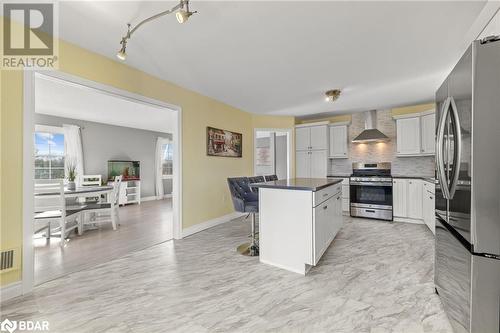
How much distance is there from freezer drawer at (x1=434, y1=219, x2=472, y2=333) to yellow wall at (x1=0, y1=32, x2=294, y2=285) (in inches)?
126

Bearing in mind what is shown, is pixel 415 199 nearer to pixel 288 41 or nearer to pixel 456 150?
pixel 456 150

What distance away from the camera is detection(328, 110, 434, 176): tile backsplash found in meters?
4.71

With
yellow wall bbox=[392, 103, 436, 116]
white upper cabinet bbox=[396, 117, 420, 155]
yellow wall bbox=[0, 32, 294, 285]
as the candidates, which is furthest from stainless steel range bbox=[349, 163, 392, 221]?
yellow wall bbox=[0, 32, 294, 285]

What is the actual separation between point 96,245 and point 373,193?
202 inches

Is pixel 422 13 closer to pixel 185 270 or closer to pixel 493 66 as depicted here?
pixel 493 66

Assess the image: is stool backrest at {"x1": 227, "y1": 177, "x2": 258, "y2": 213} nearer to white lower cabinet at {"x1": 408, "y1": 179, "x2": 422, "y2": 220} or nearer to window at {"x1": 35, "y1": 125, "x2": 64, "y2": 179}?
white lower cabinet at {"x1": 408, "y1": 179, "x2": 422, "y2": 220}

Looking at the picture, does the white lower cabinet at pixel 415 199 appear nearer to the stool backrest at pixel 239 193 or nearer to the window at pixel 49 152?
the stool backrest at pixel 239 193

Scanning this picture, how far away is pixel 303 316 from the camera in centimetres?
168

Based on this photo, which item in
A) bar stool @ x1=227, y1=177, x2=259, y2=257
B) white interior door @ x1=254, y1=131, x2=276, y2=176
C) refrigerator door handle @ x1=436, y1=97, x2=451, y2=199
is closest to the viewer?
refrigerator door handle @ x1=436, y1=97, x2=451, y2=199

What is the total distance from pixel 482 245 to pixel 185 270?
244 cm

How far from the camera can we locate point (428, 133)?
14.2 ft

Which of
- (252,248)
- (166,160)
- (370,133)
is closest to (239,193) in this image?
(252,248)

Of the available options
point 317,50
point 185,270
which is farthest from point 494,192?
point 185,270

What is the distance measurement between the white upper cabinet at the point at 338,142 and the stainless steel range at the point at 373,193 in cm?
64
